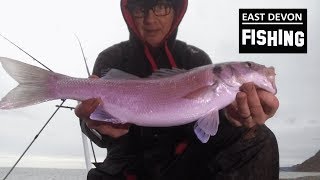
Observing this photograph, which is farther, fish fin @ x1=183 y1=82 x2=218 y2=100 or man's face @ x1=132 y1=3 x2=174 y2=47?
man's face @ x1=132 y1=3 x2=174 y2=47

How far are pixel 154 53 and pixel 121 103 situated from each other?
246 centimetres

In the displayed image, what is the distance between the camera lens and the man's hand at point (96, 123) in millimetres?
5020

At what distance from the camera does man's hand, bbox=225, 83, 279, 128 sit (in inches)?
193

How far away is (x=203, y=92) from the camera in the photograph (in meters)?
4.90

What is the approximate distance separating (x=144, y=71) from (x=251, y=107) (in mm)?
2576

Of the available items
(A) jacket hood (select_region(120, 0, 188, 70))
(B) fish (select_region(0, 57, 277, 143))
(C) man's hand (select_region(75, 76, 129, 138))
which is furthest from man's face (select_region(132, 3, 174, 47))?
(B) fish (select_region(0, 57, 277, 143))

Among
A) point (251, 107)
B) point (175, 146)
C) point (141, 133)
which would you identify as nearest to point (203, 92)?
point (251, 107)

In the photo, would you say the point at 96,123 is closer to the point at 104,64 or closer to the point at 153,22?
the point at 104,64

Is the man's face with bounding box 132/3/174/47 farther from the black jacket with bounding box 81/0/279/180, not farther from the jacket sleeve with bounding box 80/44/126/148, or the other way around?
the jacket sleeve with bounding box 80/44/126/148

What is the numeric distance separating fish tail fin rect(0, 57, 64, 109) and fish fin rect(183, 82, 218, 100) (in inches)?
65.9

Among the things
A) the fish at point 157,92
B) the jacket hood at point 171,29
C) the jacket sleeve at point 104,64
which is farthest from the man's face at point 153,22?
the fish at point 157,92

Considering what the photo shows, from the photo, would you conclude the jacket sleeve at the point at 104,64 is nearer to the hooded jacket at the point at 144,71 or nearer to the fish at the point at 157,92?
the hooded jacket at the point at 144,71

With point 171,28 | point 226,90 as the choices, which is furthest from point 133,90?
point 171,28

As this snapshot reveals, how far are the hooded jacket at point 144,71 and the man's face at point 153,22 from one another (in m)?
0.10
